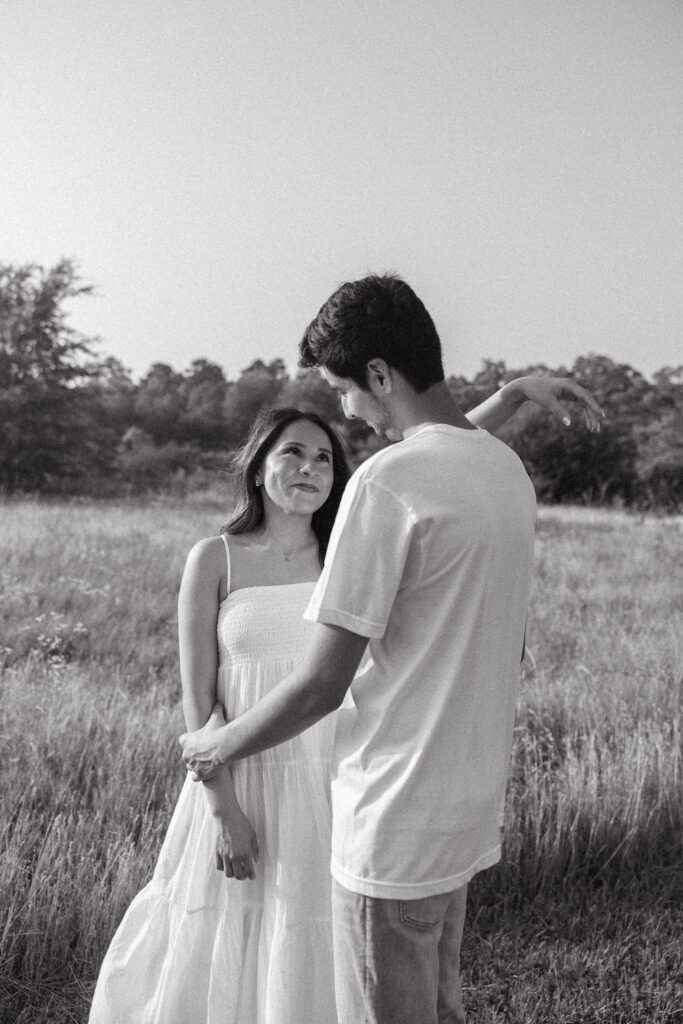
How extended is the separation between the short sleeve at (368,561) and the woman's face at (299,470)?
2.32 feet

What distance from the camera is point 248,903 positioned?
1426mm

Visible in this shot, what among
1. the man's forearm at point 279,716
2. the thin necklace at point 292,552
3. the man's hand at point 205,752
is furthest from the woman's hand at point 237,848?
the thin necklace at point 292,552

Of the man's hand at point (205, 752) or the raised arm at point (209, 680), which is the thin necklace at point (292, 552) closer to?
the raised arm at point (209, 680)

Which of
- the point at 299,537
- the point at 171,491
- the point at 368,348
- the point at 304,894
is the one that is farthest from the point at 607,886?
the point at 171,491

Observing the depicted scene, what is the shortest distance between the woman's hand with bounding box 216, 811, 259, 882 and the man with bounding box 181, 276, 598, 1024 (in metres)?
0.37

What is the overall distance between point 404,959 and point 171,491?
5882 millimetres

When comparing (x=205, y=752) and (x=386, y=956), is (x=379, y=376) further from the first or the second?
(x=386, y=956)

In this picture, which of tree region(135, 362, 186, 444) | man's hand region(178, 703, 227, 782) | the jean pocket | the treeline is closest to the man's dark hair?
man's hand region(178, 703, 227, 782)

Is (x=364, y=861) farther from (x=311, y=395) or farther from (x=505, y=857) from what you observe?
(x=311, y=395)

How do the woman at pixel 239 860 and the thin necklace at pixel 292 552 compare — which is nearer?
the woman at pixel 239 860

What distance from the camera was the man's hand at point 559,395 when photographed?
131 cm

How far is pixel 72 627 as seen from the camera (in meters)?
4.47

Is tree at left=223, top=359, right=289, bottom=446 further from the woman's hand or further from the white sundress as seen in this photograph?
the woman's hand

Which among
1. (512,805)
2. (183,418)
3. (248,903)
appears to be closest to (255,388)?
(183,418)
